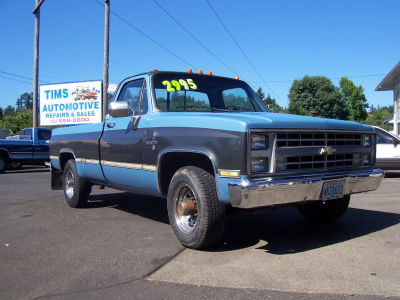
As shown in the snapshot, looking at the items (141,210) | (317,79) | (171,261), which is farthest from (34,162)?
(317,79)

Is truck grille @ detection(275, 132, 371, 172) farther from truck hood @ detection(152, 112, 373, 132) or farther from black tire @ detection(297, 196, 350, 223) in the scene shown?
black tire @ detection(297, 196, 350, 223)

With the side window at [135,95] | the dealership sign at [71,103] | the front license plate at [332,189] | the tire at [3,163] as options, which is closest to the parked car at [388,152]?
the front license plate at [332,189]

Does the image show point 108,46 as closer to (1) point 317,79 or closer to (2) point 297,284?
A: (2) point 297,284

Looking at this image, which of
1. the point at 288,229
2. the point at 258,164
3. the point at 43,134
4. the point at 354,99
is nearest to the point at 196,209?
the point at 258,164

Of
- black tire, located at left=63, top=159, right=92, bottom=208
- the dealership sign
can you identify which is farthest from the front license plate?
the dealership sign

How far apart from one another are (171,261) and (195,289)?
0.76 metres

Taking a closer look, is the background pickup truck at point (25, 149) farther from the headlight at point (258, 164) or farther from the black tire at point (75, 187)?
the headlight at point (258, 164)

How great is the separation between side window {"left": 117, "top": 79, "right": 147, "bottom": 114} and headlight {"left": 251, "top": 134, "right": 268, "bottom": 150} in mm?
1939

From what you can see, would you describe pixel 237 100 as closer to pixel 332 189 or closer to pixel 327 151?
pixel 327 151

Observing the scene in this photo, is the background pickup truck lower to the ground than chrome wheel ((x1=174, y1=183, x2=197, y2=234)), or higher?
higher

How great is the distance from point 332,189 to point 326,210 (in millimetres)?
1316

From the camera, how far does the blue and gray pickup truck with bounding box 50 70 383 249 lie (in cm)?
369

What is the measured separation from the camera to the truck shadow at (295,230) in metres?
4.39

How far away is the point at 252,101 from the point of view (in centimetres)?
582
